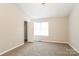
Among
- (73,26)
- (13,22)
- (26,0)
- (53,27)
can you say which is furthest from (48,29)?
(26,0)

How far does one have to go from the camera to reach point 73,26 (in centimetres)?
331

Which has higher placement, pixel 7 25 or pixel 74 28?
pixel 7 25

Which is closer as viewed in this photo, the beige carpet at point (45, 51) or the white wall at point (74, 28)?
the beige carpet at point (45, 51)

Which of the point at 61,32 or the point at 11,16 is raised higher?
the point at 11,16

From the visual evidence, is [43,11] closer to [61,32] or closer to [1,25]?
[61,32]

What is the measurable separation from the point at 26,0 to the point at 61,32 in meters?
2.88

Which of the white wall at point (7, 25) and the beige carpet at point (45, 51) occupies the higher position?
→ the white wall at point (7, 25)

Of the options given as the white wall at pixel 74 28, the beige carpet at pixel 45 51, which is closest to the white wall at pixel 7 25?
the beige carpet at pixel 45 51

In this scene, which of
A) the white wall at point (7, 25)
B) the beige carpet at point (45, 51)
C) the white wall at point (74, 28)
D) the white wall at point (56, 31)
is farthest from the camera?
the white wall at point (56, 31)

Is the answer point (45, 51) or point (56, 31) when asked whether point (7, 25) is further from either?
point (56, 31)

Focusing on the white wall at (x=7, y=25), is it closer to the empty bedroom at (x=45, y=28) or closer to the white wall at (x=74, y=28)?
the empty bedroom at (x=45, y=28)

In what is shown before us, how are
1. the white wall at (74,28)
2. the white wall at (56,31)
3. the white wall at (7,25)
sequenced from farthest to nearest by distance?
the white wall at (56,31), the white wall at (74,28), the white wall at (7,25)

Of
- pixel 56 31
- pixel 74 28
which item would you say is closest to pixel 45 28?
pixel 56 31

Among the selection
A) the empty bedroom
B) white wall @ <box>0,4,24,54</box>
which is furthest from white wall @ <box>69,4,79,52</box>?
white wall @ <box>0,4,24,54</box>
